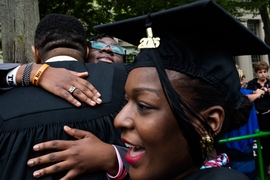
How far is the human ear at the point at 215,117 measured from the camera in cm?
141

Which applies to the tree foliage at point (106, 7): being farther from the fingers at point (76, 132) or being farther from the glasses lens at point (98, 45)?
the fingers at point (76, 132)

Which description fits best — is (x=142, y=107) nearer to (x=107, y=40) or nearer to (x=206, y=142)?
(x=206, y=142)

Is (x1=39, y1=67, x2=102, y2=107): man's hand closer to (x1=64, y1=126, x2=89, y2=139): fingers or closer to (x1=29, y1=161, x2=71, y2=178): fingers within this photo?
(x1=64, y1=126, x2=89, y2=139): fingers

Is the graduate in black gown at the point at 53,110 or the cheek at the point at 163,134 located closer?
the cheek at the point at 163,134

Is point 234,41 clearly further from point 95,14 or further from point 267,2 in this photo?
point 267,2

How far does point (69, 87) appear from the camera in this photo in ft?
5.90

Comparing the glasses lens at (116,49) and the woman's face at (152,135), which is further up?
the glasses lens at (116,49)

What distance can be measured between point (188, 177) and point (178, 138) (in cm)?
20

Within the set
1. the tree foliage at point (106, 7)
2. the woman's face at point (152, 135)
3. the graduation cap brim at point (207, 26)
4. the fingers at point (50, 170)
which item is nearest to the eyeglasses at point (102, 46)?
the graduation cap brim at point (207, 26)

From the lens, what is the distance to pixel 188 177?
1.44 metres

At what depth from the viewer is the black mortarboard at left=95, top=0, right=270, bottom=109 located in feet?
4.67

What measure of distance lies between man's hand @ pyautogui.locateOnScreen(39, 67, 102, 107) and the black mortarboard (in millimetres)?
416

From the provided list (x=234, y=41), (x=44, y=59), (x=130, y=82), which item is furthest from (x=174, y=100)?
(x=44, y=59)

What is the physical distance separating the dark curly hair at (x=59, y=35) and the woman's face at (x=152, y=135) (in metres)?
0.74
